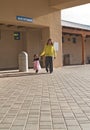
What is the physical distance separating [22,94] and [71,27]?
1828 cm

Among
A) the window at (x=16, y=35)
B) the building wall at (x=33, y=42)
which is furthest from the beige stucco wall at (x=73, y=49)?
the window at (x=16, y=35)

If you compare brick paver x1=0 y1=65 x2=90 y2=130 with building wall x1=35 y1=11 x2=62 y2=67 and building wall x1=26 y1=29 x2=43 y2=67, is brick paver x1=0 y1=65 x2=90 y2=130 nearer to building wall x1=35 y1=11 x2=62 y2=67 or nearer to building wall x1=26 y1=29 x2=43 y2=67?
building wall x1=35 y1=11 x2=62 y2=67

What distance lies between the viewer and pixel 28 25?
65.5ft

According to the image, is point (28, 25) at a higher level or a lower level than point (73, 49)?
higher

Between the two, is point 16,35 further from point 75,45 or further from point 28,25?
point 75,45

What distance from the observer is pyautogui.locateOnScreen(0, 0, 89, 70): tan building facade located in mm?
18072

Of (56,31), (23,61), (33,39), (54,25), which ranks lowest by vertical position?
(23,61)

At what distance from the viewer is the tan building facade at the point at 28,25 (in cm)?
1807

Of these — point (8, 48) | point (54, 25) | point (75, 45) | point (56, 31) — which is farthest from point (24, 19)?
point (75, 45)

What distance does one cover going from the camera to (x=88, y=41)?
3497 cm

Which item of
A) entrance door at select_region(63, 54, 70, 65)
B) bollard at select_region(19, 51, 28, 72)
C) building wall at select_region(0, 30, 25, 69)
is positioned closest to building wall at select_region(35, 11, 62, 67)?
bollard at select_region(19, 51, 28, 72)

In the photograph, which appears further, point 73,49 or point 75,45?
point 75,45

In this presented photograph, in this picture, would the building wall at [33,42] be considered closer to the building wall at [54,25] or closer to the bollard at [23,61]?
the building wall at [54,25]

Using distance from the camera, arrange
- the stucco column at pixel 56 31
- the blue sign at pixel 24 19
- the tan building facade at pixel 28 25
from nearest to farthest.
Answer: the tan building facade at pixel 28 25 < the blue sign at pixel 24 19 < the stucco column at pixel 56 31
